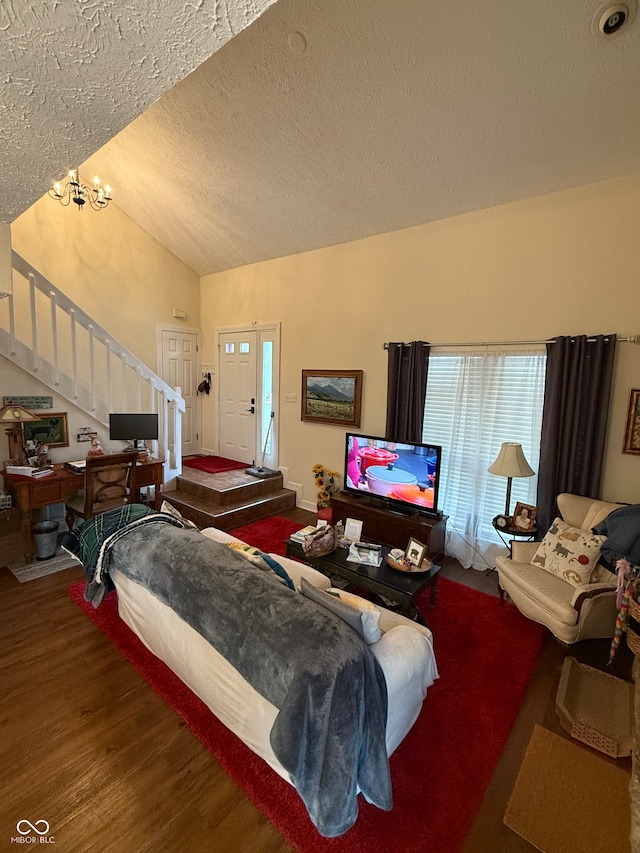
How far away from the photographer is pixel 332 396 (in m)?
4.54

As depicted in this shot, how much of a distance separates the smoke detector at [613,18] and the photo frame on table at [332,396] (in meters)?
2.91

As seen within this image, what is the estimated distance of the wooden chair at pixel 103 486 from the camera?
3.28m

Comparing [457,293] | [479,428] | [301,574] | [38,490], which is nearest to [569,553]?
[479,428]

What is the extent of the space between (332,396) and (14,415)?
3066 mm

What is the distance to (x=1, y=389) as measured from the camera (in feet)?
11.1

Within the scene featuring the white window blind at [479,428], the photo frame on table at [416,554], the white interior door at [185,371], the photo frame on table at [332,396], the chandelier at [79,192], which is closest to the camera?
the photo frame on table at [416,554]

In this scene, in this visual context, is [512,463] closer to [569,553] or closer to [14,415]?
[569,553]

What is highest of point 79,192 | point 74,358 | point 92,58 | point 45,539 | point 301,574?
point 79,192

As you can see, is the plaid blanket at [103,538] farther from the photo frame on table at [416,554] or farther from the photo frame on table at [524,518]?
the photo frame on table at [524,518]

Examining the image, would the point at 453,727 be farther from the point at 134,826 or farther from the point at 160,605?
the point at 160,605

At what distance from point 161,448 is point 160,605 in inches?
117

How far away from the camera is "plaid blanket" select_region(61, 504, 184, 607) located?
2352 mm

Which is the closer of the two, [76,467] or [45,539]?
[45,539]

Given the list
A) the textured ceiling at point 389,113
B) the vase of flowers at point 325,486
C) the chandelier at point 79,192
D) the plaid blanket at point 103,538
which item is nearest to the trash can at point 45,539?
the plaid blanket at point 103,538
